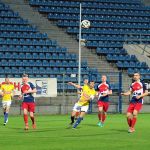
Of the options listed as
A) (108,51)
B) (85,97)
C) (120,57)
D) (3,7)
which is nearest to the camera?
(85,97)

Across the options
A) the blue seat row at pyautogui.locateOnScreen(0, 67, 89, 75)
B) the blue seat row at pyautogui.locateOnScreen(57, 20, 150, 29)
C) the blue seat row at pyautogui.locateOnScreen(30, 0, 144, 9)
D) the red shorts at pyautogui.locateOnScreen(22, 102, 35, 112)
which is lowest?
the red shorts at pyautogui.locateOnScreen(22, 102, 35, 112)

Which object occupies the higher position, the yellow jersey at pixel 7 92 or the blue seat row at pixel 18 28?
the blue seat row at pixel 18 28

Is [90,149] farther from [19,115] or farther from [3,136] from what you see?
[19,115]

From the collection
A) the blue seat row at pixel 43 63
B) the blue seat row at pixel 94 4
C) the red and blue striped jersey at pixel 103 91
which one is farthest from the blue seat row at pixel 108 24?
the red and blue striped jersey at pixel 103 91

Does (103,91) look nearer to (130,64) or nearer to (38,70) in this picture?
(38,70)

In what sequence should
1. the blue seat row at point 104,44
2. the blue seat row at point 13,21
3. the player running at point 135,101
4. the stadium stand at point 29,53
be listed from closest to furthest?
the player running at point 135,101, the stadium stand at point 29,53, the blue seat row at point 13,21, the blue seat row at point 104,44

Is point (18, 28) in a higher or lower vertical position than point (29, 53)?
higher

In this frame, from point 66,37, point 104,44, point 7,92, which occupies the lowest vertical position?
point 7,92

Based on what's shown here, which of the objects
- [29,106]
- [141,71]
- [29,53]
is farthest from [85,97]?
[141,71]

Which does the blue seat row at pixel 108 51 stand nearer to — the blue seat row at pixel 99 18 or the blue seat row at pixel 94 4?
the blue seat row at pixel 99 18

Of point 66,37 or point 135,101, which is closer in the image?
point 135,101

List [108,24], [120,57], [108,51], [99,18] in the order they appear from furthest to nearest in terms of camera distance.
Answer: [99,18] < [108,24] < [108,51] < [120,57]

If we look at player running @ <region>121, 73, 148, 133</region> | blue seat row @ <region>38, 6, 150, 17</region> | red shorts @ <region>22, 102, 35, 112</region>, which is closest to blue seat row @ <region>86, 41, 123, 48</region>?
blue seat row @ <region>38, 6, 150, 17</region>

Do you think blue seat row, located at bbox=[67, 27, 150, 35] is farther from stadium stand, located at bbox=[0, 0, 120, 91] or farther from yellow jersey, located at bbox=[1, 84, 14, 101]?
yellow jersey, located at bbox=[1, 84, 14, 101]
